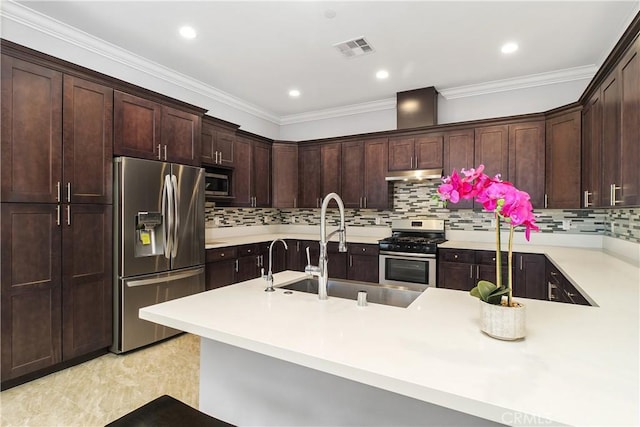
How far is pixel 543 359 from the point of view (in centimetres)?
94

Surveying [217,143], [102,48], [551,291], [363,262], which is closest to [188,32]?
[102,48]

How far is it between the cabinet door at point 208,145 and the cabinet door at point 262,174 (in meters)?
0.79

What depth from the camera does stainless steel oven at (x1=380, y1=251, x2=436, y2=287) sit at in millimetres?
3865

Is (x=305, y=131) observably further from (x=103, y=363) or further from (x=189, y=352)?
(x=103, y=363)

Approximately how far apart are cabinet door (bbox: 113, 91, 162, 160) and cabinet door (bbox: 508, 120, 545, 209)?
3892 mm

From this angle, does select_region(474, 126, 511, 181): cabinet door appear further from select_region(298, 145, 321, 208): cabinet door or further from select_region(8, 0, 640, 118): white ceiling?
select_region(298, 145, 321, 208): cabinet door

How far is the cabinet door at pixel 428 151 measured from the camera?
4.21m

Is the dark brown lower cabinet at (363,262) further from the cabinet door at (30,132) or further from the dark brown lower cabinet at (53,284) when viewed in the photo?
the cabinet door at (30,132)

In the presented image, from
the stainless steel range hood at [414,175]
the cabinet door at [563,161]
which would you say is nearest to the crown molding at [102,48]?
the stainless steel range hood at [414,175]

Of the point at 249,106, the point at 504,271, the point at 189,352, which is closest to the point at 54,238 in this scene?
the point at 189,352

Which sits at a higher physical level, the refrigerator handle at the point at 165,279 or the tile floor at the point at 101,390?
the refrigerator handle at the point at 165,279

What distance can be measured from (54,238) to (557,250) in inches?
186

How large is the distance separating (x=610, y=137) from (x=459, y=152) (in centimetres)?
170

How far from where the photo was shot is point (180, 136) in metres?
3.51
